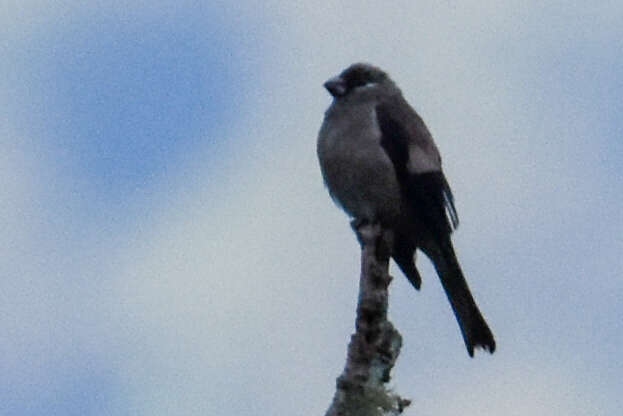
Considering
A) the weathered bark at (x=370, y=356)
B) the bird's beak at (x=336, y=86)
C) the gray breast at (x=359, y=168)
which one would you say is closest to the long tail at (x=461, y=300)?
the gray breast at (x=359, y=168)

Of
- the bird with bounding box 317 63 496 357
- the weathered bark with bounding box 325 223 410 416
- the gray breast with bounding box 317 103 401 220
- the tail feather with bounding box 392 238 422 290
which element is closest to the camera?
the weathered bark with bounding box 325 223 410 416

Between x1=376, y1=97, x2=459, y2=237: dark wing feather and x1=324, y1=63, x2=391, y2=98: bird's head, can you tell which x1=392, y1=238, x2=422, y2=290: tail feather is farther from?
x1=324, y1=63, x2=391, y2=98: bird's head

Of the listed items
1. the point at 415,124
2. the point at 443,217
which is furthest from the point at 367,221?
A: the point at 415,124

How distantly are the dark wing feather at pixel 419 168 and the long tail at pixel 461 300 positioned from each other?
147 millimetres

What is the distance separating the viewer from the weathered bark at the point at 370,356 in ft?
12.0

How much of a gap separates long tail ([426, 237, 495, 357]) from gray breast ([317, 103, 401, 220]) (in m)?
0.35

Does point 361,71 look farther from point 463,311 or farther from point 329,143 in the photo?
point 463,311

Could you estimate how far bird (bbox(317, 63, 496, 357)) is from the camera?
7.13m

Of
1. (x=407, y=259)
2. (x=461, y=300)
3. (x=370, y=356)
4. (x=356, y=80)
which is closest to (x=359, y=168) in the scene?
(x=407, y=259)

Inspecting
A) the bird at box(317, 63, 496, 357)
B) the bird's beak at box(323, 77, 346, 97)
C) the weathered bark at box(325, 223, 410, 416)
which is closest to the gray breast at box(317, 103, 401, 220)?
the bird at box(317, 63, 496, 357)

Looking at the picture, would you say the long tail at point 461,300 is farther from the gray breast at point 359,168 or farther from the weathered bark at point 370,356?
the weathered bark at point 370,356

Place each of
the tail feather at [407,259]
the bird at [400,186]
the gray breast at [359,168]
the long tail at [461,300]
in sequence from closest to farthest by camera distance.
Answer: the long tail at [461,300]
the bird at [400,186]
the gray breast at [359,168]
the tail feather at [407,259]

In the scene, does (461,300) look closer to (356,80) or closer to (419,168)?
(419,168)

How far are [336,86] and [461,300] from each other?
76.4 inches
